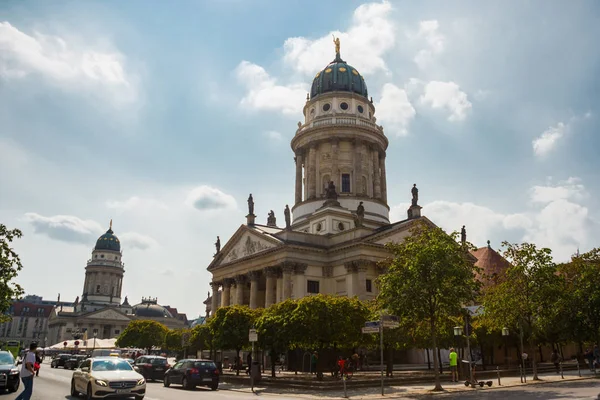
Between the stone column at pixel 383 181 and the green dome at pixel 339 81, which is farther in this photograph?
the green dome at pixel 339 81

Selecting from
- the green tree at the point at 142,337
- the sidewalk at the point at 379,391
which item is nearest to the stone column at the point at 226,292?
the green tree at the point at 142,337

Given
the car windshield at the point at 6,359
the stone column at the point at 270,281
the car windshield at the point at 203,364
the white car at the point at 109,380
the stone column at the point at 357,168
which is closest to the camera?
the white car at the point at 109,380

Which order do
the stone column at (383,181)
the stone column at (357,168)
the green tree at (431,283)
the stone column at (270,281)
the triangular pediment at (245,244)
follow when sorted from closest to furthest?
the green tree at (431,283)
the stone column at (270,281)
the triangular pediment at (245,244)
the stone column at (357,168)
the stone column at (383,181)

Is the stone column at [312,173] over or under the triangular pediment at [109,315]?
over

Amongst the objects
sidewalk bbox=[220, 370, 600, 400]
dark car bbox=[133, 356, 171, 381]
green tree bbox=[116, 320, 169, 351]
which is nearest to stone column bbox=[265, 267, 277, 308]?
dark car bbox=[133, 356, 171, 381]

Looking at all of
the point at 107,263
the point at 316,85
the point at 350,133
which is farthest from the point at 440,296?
the point at 107,263

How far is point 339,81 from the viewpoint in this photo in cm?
7056

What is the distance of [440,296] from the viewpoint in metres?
26.6

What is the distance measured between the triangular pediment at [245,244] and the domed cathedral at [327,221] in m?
0.11

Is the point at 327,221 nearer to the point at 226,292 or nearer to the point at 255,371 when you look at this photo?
the point at 226,292

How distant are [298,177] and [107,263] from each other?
101 metres

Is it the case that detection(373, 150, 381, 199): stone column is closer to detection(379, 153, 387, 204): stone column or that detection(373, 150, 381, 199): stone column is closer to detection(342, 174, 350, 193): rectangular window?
detection(379, 153, 387, 204): stone column

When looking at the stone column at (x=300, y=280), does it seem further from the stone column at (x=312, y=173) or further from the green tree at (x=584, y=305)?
the green tree at (x=584, y=305)

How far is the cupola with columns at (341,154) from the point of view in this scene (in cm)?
6397
